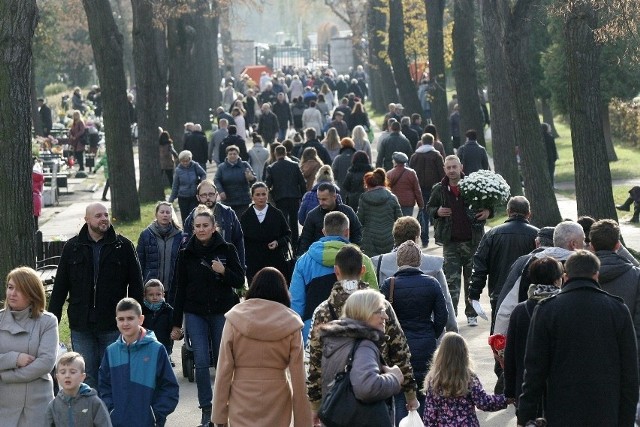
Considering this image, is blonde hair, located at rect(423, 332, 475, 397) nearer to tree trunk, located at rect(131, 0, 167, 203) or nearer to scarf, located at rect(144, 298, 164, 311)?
scarf, located at rect(144, 298, 164, 311)

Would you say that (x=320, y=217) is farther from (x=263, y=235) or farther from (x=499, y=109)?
(x=499, y=109)

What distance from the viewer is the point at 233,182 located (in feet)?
65.7

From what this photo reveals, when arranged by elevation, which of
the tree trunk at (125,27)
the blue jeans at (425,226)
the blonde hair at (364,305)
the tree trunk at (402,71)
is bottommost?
the blue jeans at (425,226)

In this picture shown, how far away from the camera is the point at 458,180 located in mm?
15836

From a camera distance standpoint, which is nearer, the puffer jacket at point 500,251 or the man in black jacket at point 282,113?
the puffer jacket at point 500,251

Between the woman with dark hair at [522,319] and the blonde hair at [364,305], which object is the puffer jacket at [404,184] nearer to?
the woman with dark hair at [522,319]

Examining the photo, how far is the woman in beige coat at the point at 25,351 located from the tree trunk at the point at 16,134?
5.09 meters

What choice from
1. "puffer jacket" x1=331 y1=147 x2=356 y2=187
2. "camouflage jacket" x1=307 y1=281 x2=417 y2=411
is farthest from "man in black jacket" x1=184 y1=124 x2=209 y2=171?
"camouflage jacket" x1=307 y1=281 x2=417 y2=411

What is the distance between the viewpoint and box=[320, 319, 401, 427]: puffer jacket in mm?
7902

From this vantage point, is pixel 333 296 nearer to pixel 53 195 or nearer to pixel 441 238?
pixel 441 238

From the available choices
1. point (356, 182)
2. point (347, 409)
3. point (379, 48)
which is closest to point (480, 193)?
point (356, 182)

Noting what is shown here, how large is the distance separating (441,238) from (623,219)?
37.5 feet

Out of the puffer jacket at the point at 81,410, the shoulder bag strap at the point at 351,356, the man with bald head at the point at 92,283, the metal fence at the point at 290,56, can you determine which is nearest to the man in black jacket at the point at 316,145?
the man with bald head at the point at 92,283

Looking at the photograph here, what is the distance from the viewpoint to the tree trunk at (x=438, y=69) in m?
33.3
